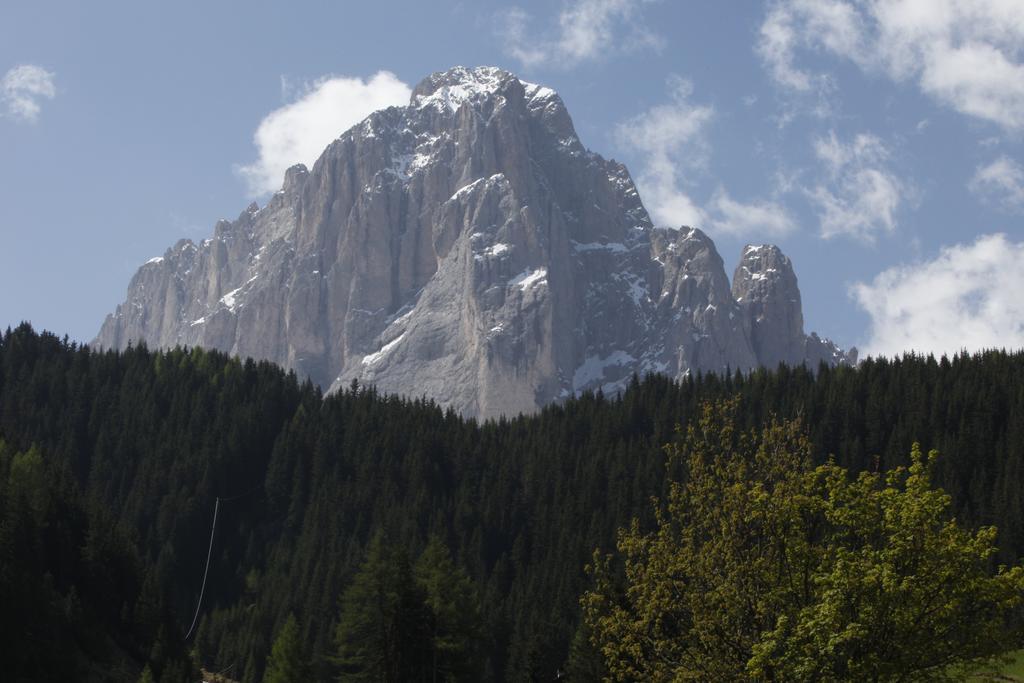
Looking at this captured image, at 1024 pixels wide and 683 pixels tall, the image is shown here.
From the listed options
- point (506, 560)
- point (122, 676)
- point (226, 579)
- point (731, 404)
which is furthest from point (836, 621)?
point (226, 579)

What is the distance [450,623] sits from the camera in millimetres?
88125

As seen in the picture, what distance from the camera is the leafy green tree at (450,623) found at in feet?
276

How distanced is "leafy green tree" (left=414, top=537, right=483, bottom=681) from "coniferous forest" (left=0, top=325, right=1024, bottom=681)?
21 cm

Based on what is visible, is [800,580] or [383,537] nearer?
[800,580]

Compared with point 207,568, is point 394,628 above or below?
below

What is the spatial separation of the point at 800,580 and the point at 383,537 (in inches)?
3883

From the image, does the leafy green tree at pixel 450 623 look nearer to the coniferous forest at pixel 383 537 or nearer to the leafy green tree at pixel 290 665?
the coniferous forest at pixel 383 537

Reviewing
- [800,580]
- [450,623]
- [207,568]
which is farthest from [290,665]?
[207,568]

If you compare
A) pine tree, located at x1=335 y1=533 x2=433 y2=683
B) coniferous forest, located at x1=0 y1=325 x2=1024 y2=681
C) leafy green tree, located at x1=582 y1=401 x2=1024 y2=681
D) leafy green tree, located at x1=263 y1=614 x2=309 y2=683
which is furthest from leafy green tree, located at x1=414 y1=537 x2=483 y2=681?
leafy green tree, located at x1=582 y1=401 x2=1024 y2=681

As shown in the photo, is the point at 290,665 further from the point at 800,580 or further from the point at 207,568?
the point at 207,568

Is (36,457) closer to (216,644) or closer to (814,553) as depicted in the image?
(216,644)

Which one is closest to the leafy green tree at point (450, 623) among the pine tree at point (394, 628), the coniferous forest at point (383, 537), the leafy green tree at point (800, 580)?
the coniferous forest at point (383, 537)

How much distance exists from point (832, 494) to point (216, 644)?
124738 millimetres

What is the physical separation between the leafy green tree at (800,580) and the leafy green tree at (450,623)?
49617mm
